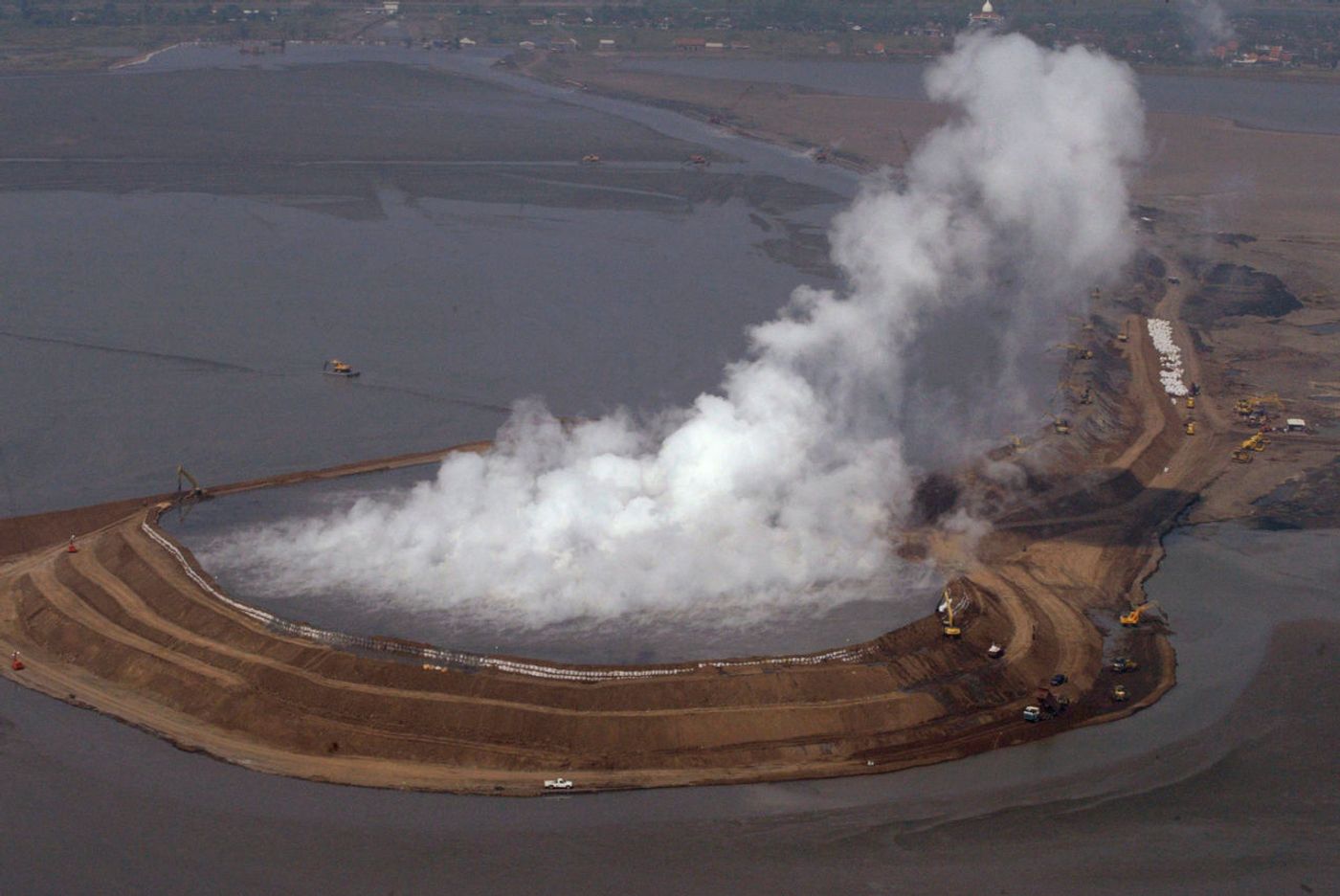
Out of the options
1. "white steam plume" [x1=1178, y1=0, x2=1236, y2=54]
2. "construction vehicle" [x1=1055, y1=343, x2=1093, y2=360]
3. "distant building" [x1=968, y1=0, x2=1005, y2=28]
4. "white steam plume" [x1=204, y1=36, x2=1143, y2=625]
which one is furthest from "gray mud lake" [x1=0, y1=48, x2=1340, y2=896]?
"white steam plume" [x1=1178, y1=0, x2=1236, y2=54]

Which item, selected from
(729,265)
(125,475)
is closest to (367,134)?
(729,265)

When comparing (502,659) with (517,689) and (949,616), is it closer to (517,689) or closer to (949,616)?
(517,689)

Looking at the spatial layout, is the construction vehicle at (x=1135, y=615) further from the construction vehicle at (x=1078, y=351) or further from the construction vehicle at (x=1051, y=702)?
the construction vehicle at (x=1078, y=351)

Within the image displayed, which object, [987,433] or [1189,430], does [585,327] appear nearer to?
[987,433]

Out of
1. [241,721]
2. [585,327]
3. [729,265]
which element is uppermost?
[729,265]

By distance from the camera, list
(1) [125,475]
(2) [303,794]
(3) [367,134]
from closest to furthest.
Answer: (2) [303,794], (1) [125,475], (3) [367,134]

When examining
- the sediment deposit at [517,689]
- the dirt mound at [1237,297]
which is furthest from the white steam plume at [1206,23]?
the sediment deposit at [517,689]
